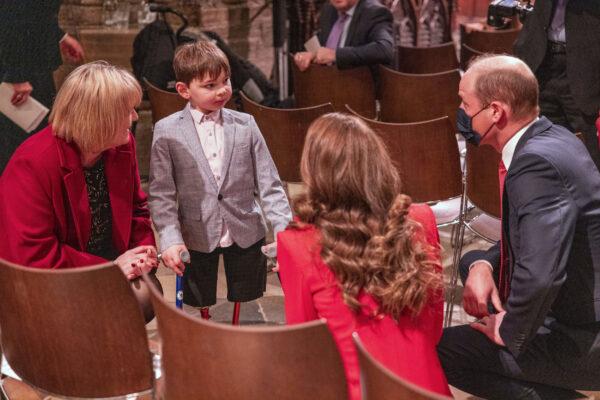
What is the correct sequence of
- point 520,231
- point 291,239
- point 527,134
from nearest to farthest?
1. point 291,239
2. point 520,231
3. point 527,134

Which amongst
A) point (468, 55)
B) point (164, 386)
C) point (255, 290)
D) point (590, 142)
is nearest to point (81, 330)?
point (164, 386)

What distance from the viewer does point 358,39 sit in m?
5.03

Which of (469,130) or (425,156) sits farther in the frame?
(425,156)

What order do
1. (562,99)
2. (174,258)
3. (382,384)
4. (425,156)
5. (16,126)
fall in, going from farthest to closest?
1. (16,126)
2. (562,99)
3. (425,156)
4. (174,258)
5. (382,384)

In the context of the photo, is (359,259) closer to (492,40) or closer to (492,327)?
(492,327)

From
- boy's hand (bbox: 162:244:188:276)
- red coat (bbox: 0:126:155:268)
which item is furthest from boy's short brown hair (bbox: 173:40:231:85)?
boy's hand (bbox: 162:244:188:276)

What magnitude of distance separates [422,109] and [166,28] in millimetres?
1805

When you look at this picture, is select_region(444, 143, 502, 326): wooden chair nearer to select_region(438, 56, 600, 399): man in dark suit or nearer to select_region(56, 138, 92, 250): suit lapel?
select_region(438, 56, 600, 399): man in dark suit

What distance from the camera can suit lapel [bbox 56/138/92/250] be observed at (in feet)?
8.41

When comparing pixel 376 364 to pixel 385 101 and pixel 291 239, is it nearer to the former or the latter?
pixel 291 239

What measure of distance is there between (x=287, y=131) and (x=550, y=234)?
191 cm

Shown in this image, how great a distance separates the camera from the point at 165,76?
16.6 feet

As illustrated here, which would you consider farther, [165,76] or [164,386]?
[165,76]

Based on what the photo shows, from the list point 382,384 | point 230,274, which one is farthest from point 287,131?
point 382,384
